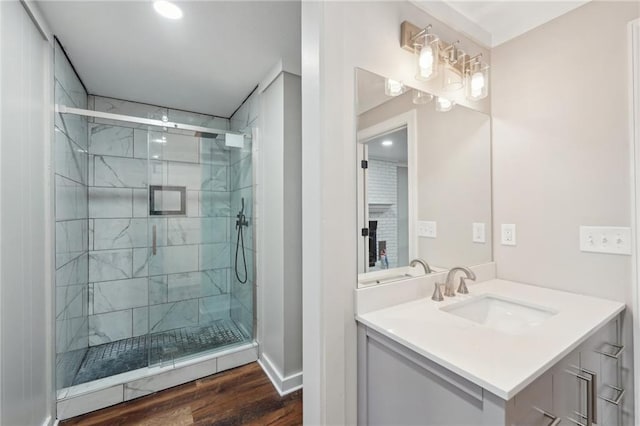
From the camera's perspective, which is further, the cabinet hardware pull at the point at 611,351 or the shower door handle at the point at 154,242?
the shower door handle at the point at 154,242

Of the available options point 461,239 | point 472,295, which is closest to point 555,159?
point 461,239

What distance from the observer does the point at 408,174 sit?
1.45 m

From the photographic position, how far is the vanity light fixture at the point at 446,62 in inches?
53.2

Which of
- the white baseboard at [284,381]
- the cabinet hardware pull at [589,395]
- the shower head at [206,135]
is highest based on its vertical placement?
the shower head at [206,135]

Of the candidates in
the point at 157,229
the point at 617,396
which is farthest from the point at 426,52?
the point at 157,229

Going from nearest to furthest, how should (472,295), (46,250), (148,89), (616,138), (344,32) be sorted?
(344,32) < (616,138) < (472,295) < (46,250) < (148,89)

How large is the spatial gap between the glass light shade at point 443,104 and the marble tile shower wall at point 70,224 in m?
2.33

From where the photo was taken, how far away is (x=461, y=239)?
65.6 inches

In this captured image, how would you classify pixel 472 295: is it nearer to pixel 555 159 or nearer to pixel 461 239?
pixel 461 239

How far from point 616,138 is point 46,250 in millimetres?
3064

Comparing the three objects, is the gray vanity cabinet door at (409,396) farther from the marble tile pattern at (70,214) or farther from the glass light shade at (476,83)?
the marble tile pattern at (70,214)

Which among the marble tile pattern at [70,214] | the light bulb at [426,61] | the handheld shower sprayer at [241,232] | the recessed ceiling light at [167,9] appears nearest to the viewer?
the light bulb at [426,61]

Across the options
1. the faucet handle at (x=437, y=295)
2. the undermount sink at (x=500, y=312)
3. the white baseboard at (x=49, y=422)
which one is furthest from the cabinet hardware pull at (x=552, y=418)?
the white baseboard at (x=49, y=422)

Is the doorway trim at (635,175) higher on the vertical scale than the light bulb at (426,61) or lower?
lower
